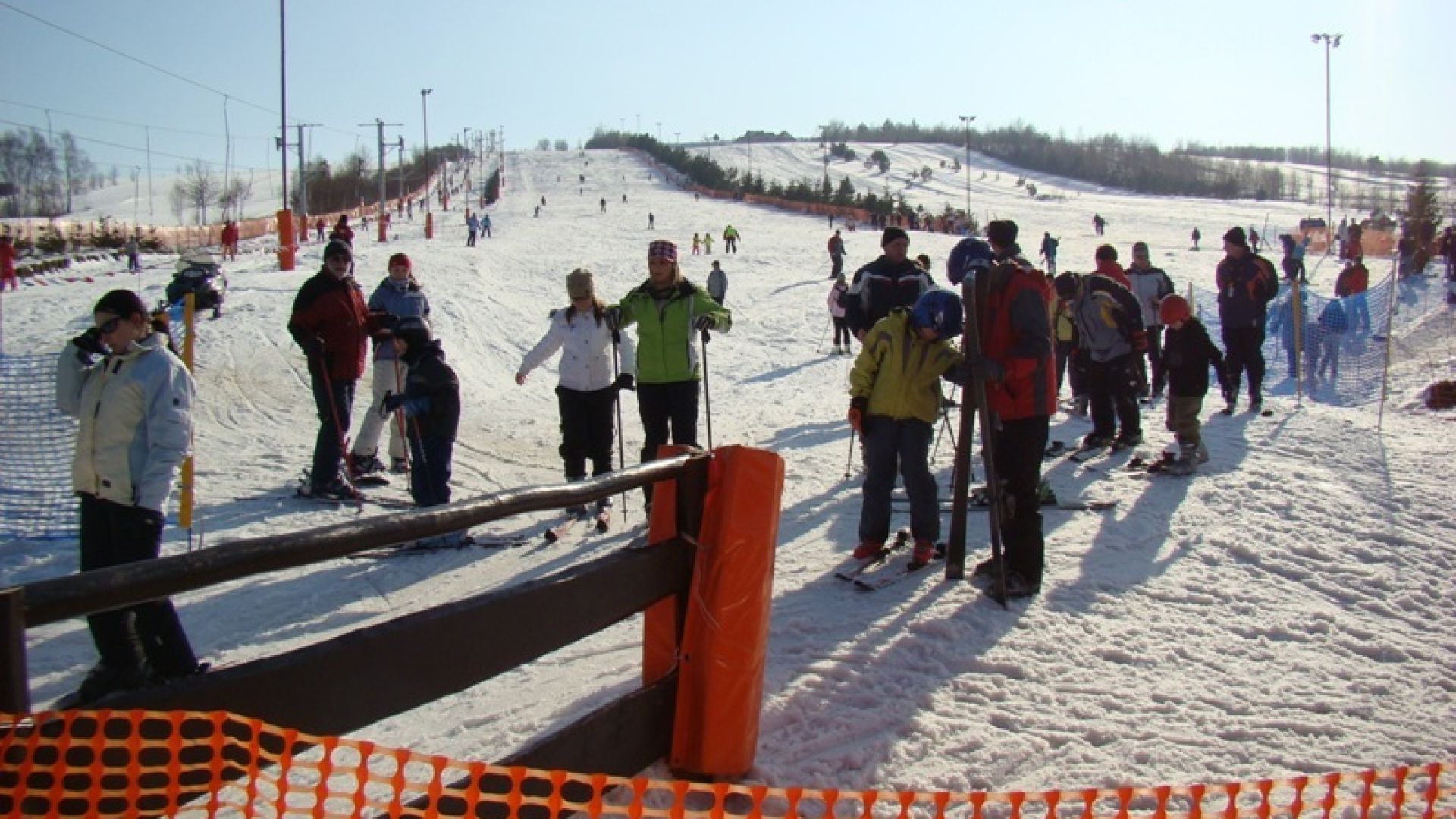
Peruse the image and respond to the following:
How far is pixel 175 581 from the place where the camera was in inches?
75.2

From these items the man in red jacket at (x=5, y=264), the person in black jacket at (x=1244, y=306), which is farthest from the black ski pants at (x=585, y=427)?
the man in red jacket at (x=5, y=264)

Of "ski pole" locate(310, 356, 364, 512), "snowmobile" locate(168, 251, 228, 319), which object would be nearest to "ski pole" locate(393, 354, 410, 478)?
"ski pole" locate(310, 356, 364, 512)

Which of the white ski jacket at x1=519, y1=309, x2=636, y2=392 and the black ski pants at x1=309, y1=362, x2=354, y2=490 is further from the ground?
the white ski jacket at x1=519, y1=309, x2=636, y2=392

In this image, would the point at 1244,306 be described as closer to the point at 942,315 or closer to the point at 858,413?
the point at 942,315

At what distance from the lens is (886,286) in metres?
7.10

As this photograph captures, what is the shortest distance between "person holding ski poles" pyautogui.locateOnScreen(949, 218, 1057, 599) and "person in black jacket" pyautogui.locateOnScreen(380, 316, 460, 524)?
3.55m

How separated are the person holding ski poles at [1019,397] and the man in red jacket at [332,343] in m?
4.56

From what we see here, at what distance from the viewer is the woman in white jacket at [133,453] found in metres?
4.38

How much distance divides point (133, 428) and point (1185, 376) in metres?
7.50

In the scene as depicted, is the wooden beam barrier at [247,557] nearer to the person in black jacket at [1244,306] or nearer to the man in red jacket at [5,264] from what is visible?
the person in black jacket at [1244,306]

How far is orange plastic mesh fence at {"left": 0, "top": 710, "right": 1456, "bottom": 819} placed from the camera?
184 centimetres

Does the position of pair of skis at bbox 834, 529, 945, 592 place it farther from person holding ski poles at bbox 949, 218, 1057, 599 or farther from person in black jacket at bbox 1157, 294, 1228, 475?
person in black jacket at bbox 1157, 294, 1228, 475

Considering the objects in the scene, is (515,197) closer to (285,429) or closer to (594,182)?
(594,182)

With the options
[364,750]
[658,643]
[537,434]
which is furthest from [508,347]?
[364,750]
